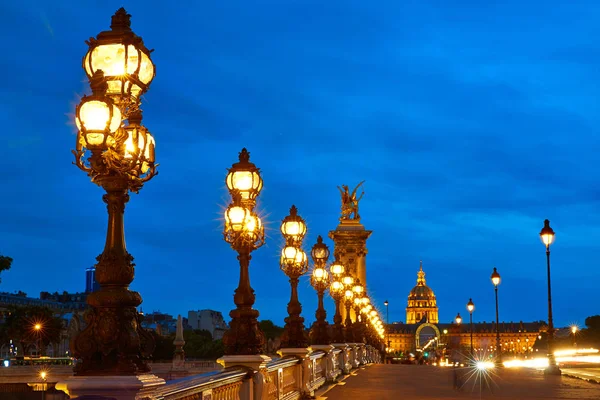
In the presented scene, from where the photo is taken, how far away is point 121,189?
10.1 m

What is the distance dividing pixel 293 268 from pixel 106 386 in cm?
1643

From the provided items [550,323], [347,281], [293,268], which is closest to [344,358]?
[347,281]

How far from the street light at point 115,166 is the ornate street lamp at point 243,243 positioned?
22.9ft

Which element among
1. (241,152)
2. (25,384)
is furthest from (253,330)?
(25,384)

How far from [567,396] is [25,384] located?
2322 inches

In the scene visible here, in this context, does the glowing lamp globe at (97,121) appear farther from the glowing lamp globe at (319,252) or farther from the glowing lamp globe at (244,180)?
the glowing lamp globe at (319,252)

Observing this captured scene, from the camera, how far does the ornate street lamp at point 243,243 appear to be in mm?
17500

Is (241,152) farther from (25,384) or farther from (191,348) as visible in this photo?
(191,348)

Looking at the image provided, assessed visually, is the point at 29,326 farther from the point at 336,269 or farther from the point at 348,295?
the point at 336,269

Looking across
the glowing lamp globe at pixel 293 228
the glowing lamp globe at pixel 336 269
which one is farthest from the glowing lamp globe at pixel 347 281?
the glowing lamp globe at pixel 293 228

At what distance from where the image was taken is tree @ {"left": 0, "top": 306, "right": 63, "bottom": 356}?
108 m

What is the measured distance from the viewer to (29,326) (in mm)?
110250

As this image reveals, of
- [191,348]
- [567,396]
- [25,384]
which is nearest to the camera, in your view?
[567,396]

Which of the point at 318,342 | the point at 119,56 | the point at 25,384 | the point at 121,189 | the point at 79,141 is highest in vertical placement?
the point at 119,56
